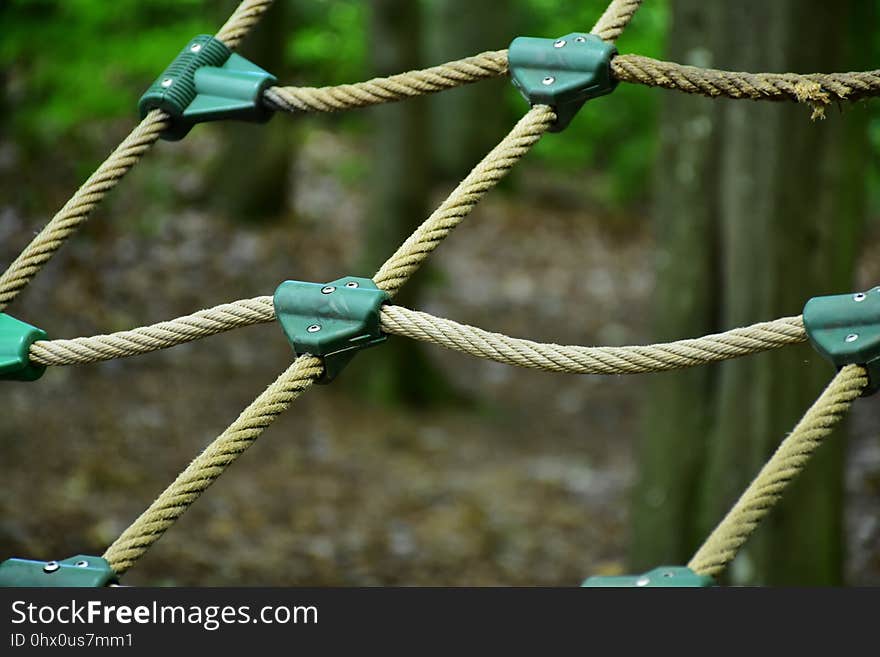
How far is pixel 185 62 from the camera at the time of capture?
1733 mm

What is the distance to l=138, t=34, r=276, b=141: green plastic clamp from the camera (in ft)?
5.53

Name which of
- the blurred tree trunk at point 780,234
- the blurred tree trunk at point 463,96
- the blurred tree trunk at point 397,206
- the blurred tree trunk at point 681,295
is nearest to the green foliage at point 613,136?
the blurred tree trunk at point 463,96

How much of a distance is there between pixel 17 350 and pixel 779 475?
1138 mm

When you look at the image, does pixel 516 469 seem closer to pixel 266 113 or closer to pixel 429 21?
pixel 266 113

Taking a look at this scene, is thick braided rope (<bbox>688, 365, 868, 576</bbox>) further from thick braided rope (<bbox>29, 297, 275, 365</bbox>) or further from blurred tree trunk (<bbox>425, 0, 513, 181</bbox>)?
blurred tree trunk (<bbox>425, 0, 513, 181</bbox>)

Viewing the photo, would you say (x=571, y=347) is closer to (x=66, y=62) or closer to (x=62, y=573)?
(x=62, y=573)

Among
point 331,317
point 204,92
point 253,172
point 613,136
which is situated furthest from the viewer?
point 613,136

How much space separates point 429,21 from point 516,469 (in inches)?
235

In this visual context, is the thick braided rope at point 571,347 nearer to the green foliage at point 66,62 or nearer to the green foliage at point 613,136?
the green foliage at point 66,62

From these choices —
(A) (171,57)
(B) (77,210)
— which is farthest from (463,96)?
(B) (77,210)

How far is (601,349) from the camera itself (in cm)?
137

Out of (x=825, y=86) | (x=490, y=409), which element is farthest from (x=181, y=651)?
(x=490, y=409)

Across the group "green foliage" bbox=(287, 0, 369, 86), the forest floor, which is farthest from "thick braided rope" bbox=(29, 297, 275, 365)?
"green foliage" bbox=(287, 0, 369, 86)

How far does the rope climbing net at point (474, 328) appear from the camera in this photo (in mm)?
1330
